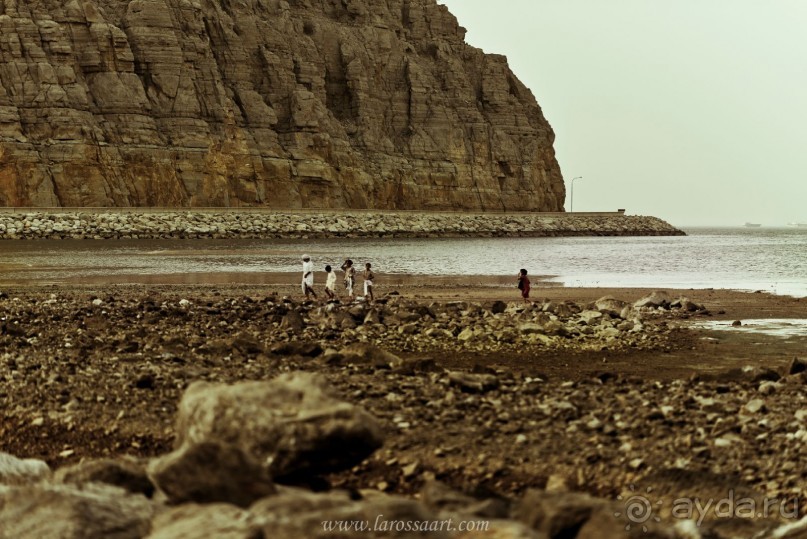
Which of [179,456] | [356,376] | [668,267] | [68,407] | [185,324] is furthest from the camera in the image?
[668,267]

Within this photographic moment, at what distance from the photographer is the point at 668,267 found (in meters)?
51.1

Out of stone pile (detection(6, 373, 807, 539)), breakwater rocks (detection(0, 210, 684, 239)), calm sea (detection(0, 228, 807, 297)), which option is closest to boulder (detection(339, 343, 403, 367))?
stone pile (detection(6, 373, 807, 539))

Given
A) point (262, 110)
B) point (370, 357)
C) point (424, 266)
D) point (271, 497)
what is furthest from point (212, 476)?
point (262, 110)

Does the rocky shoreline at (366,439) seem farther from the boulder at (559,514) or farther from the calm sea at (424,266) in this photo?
the calm sea at (424,266)

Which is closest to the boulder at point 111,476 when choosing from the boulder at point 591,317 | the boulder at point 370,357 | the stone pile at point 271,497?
the stone pile at point 271,497

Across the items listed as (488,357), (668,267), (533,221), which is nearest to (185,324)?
(488,357)

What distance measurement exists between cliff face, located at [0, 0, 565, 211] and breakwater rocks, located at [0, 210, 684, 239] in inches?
546

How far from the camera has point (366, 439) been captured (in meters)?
8.20

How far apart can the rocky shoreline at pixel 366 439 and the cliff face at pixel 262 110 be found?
92785 millimetres

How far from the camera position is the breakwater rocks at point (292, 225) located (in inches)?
3297

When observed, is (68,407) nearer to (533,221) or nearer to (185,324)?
(185,324)

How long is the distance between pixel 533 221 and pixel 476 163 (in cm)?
2066

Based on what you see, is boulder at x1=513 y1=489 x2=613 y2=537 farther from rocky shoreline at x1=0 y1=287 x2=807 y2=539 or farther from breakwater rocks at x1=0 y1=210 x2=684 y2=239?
breakwater rocks at x1=0 y1=210 x2=684 y2=239

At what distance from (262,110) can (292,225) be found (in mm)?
30446
